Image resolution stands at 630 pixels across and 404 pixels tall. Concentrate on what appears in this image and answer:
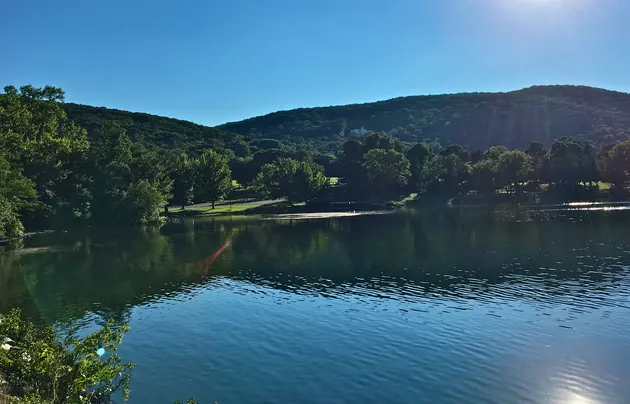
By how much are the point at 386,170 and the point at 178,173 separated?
6655 cm

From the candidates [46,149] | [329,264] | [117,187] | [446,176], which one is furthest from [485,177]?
[46,149]

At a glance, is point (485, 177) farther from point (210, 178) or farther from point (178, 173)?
point (178, 173)

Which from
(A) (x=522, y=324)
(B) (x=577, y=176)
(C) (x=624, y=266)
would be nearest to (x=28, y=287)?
(A) (x=522, y=324)

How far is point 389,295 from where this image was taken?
35.6 metres

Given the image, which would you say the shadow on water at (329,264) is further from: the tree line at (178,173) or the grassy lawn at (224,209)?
the grassy lawn at (224,209)

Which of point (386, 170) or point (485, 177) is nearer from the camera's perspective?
point (485, 177)

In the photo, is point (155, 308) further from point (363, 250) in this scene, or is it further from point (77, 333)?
point (363, 250)

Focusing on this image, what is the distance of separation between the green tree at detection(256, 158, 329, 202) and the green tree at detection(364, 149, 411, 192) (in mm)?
19157

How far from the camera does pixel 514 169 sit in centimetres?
14638

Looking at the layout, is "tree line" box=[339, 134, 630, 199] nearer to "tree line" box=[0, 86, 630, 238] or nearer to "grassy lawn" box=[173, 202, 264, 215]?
"tree line" box=[0, 86, 630, 238]

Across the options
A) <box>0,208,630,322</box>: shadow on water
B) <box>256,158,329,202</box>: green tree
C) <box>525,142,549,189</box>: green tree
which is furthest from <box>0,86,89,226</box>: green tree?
<box>525,142,549,189</box>: green tree

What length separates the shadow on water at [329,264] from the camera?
36688 millimetres

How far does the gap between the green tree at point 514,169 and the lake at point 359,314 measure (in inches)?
3343

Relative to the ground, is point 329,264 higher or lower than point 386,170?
lower
